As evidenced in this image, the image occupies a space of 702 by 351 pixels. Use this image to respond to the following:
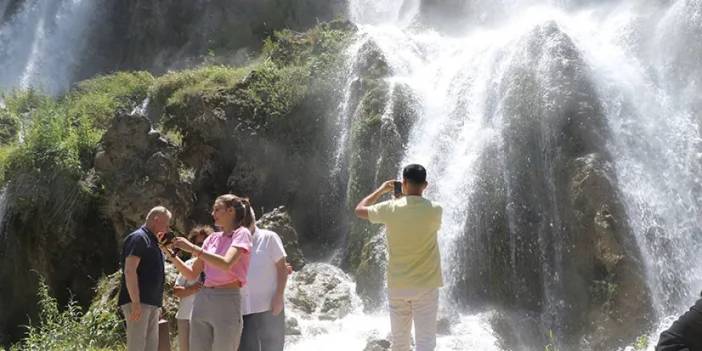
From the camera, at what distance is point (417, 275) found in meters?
4.99

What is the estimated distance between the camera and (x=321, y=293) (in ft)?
40.6

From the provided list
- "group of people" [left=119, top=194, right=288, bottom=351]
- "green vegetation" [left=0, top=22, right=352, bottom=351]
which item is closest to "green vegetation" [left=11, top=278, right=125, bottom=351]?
"group of people" [left=119, top=194, right=288, bottom=351]

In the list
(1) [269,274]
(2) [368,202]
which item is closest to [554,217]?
(2) [368,202]

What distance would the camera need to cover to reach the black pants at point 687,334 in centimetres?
295

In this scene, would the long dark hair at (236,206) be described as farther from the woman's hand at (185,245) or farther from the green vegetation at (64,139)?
the green vegetation at (64,139)

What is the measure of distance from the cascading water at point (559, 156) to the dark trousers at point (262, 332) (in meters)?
4.73

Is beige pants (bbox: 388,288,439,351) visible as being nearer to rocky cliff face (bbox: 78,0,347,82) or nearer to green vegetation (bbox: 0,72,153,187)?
green vegetation (bbox: 0,72,153,187)

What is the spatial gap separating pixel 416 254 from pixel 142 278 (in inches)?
104

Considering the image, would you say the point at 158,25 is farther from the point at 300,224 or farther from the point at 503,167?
the point at 503,167

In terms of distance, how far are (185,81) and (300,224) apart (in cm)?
668

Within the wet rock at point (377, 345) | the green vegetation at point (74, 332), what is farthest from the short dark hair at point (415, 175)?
the green vegetation at point (74, 332)

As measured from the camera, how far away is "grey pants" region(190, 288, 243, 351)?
4.92 m

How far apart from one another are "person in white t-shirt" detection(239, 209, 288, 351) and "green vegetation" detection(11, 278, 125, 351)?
3791 mm

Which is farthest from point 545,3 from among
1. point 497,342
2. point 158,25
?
point 158,25
